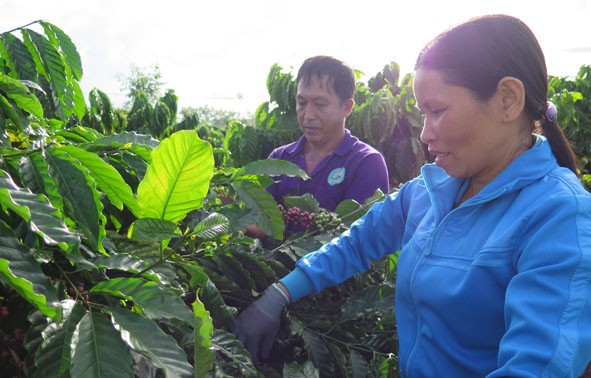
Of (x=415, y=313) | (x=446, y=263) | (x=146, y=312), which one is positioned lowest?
(x=415, y=313)

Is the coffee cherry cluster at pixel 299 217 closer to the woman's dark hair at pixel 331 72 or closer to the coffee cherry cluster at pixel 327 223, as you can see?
the coffee cherry cluster at pixel 327 223

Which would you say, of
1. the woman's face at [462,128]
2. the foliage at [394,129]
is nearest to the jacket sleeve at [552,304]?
the woman's face at [462,128]

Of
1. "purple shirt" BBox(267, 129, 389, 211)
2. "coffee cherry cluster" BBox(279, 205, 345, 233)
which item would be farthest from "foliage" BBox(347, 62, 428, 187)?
"coffee cherry cluster" BBox(279, 205, 345, 233)

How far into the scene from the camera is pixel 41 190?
100 centimetres

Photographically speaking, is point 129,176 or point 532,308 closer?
point 532,308

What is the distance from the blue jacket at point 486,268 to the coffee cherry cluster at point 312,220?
164 millimetres

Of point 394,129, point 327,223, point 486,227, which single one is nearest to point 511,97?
point 486,227

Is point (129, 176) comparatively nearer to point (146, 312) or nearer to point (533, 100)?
point (146, 312)

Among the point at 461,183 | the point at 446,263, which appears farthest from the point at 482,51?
the point at 446,263

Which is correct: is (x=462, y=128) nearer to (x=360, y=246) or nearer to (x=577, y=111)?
(x=360, y=246)

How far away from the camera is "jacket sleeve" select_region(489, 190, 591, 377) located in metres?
0.98

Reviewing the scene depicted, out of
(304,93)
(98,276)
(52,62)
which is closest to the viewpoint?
(98,276)

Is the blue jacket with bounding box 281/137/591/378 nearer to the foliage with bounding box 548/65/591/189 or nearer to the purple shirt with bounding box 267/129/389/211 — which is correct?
the purple shirt with bounding box 267/129/389/211

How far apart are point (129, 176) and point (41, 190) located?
0.31 m
